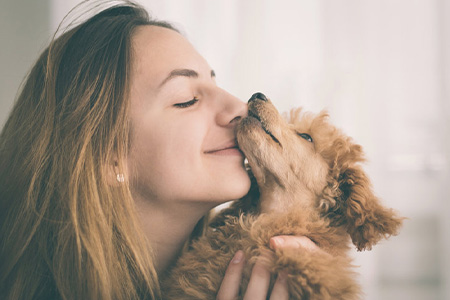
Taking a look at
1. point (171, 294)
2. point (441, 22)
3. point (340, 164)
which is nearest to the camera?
point (171, 294)

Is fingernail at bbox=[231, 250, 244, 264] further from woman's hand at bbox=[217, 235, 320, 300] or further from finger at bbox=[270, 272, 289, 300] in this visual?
finger at bbox=[270, 272, 289, 300]

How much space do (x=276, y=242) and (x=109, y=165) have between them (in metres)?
0.55

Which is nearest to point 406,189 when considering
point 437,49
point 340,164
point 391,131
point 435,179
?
point 435,179

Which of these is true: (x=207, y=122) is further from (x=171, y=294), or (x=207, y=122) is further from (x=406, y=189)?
(x=406, y=189)

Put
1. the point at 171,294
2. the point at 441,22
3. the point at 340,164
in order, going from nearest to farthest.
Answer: the point at 171,294, the point at 340,164, the point at 441,22

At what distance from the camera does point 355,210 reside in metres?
1.07

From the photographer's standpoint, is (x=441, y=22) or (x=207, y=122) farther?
(x=441, y=22)

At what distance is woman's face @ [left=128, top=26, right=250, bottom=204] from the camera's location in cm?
103

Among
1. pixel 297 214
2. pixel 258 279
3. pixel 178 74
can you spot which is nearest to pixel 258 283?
pixel 258 279

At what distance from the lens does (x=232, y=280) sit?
2.99 feet

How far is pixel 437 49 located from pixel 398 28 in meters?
0.23

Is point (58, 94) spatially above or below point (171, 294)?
above

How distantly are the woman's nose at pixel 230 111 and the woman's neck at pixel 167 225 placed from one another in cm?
28

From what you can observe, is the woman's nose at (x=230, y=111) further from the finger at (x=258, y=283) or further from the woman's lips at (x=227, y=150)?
the finger at (x=258, y=283)
